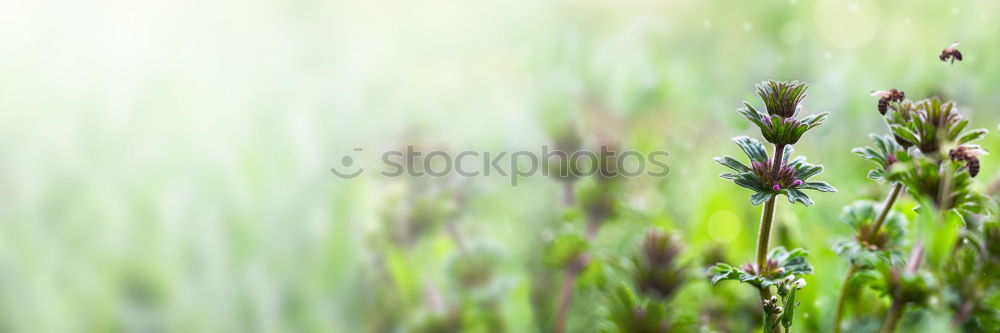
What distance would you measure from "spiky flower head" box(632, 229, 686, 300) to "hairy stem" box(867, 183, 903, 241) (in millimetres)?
211

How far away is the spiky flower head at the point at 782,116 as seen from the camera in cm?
44

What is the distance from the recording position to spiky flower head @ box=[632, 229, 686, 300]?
2.35ft

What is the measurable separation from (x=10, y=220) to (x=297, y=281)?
458mm

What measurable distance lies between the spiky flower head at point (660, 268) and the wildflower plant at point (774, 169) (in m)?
0.23

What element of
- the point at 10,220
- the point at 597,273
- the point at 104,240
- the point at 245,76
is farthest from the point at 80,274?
the point at 597,273

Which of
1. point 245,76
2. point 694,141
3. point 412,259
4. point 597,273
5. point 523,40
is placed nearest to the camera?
point 597,273

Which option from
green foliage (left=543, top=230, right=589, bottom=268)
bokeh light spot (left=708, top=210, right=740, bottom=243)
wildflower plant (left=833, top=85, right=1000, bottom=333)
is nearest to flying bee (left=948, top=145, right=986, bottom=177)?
wildflower plant (left=833, top=85, right=1000, bottom=333)

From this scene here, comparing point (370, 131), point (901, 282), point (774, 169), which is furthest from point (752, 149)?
point (370, 131)

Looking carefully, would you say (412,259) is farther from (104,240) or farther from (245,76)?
(245,76)

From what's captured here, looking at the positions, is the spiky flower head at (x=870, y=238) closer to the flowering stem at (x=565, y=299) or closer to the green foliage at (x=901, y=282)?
the green foliage at (x=901, y=282)

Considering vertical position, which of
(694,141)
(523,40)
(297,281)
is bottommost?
(297,281)

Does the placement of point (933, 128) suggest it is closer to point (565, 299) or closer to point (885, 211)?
point (885, 211)

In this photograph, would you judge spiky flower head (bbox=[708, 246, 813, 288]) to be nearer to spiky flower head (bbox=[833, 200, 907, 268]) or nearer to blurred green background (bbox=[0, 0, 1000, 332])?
spiky flower head (bbox=[833, 200, 907, 268])

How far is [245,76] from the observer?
1.43 meters
